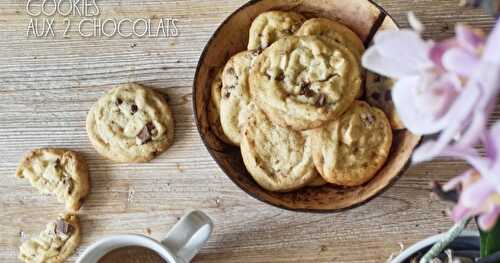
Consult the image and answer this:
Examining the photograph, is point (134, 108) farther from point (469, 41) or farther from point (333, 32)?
point (469, 41)

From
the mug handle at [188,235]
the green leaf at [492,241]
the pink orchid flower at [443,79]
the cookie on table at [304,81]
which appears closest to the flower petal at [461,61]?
the pink orchid flower at [443,79]

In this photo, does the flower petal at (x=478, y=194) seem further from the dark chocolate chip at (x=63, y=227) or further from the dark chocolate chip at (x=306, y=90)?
the dark chocolate chip at (x=63, y=227)

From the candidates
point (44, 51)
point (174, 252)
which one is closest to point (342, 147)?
point (174, 252)

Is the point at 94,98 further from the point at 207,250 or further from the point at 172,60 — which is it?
the point at 207,250

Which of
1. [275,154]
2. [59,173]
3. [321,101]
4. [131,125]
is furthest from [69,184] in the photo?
[321,101]

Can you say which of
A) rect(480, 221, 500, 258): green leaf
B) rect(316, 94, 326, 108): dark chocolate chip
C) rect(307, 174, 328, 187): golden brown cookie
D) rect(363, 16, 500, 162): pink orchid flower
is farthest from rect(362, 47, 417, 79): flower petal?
rect(307, 174, 328, 187): golden brown cookie

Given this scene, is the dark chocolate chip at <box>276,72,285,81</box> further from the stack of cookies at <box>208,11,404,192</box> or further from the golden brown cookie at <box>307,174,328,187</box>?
the golden brown cookie at <box>307,174,328,187</box>
